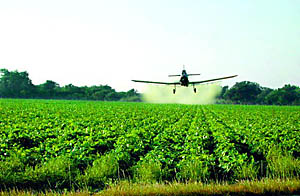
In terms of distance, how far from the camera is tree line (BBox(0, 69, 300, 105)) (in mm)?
126831

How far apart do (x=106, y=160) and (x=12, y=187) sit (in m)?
2.68

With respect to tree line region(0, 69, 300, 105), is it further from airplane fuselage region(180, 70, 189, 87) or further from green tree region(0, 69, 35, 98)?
airplane fuselage region(180, 70, 189, 87)

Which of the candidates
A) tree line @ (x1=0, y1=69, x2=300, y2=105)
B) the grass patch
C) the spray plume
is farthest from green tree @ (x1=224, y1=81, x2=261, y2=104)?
the grass patch

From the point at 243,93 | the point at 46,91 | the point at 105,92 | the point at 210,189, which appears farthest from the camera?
the point at 105,92

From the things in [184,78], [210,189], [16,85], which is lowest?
[210,189]

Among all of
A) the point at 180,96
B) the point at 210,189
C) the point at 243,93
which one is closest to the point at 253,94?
the point at 243,93

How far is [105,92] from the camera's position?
153 m

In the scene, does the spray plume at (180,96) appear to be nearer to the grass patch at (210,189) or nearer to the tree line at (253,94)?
the tree line at (253,94)

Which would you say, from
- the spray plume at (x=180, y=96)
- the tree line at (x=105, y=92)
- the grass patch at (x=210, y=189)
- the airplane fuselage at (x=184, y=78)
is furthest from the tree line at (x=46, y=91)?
the grass patch at (x=210, y=189)

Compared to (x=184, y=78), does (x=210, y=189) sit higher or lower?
lower

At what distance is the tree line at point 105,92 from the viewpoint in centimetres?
12683

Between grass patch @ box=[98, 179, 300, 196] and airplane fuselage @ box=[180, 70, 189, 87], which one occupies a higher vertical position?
airplane fuselage @ box=[180, 70, 189, 87]

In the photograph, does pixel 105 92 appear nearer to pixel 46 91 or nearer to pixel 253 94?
pixel 46 91

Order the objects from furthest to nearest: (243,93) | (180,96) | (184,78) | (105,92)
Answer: (105,92)
(243,93)
(180,96)
(184,78)
